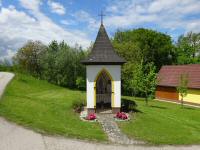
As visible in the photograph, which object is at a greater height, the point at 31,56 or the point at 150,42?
the point at 150,42

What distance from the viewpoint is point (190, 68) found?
129 ft

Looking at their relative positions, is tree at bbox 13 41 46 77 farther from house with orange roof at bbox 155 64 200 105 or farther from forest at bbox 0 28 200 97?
house with orange roof at bbox 155 64 200 105

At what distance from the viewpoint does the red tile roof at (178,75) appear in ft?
119

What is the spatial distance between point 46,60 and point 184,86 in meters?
25.8

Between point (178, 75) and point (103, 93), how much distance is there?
21.3m

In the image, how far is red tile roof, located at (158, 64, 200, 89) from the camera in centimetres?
3631

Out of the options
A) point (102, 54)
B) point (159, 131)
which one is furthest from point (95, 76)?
point (159, 131)

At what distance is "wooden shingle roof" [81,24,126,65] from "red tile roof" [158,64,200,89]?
56.3 ft

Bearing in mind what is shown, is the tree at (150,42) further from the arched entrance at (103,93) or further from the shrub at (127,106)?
the shrub at (127,106)

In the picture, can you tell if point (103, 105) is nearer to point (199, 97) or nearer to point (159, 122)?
point (159, 122)

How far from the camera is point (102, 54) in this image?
2023 cm

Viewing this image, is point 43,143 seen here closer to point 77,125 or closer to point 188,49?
point 77,125

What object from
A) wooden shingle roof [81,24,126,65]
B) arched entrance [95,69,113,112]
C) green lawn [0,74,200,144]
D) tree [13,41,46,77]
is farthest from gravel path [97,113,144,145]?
tree [13,41,46,77]

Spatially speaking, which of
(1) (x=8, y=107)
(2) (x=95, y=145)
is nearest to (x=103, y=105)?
(1) (x=8, y=107)
